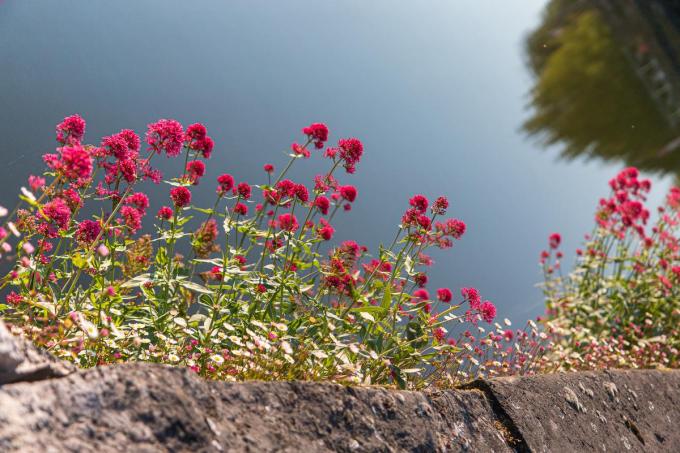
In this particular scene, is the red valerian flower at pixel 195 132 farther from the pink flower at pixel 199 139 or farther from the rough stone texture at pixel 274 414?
the rough stone texture at pixel 274 414

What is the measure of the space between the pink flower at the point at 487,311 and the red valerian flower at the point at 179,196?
125cm

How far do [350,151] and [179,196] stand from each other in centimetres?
66

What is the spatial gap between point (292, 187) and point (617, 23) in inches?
326

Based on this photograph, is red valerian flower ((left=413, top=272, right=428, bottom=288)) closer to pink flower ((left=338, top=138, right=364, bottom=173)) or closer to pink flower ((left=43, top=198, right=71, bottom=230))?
pink flower ((left=338, top=138, right=364, bottom=173))

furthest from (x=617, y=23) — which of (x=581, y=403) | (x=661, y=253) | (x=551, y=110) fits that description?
(x=581, y=403)

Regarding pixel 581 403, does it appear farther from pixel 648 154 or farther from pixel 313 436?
pixel 648 154

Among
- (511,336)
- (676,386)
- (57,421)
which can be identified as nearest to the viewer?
(57,421)

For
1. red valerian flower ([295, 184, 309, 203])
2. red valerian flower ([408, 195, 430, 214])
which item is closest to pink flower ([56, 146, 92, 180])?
red valerian flower ([295, 184, 309, 203])

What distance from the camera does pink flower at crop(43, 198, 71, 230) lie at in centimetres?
170

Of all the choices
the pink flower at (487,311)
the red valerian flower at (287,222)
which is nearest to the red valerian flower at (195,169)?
the red valerian flower at (287,222)

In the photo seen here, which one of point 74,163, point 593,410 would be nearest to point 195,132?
point 74,163

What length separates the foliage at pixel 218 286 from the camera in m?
1.77

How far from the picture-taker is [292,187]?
2.20 metres

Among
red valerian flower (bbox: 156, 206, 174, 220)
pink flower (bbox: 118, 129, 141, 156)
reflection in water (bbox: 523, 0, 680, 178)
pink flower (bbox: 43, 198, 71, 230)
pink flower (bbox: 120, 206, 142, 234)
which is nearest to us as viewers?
pink flower (bbox: 43, 198, 71, 230)
